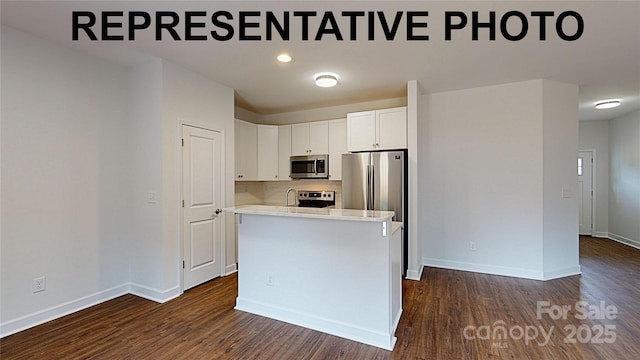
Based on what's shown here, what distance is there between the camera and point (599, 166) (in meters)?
6.36

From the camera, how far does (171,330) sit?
8.39 feet

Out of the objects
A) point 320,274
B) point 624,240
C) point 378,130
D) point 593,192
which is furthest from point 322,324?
point 593,192


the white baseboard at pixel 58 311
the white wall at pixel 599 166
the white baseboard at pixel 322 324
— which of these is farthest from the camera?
the white wall at pixel 599 166

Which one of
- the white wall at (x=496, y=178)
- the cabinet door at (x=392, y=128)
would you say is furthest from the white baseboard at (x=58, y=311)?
the white wall at (x=496, y=178)

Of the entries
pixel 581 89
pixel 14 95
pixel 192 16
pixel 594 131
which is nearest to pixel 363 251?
pixel 192 16

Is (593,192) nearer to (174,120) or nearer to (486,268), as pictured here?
(486,268)

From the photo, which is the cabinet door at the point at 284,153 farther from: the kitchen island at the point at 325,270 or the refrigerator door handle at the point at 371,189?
the kitchen island at the point at 325,270

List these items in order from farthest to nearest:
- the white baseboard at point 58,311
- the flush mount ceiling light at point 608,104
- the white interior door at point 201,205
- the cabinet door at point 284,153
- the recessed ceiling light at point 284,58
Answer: the cabinet door at point 284,153 < the flush mount ceiling light at point 608,104 < the white interior door at point 201,205 < the recessed ceiling light at point 284,58 < the white baseboard at point 58,311

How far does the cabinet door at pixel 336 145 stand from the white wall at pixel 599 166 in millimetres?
5524

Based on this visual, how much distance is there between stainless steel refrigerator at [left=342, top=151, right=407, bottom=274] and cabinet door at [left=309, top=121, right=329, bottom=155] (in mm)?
731

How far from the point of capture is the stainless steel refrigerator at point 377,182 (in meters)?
3.88

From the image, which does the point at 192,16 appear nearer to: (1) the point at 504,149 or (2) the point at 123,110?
(2) the point at 123,110

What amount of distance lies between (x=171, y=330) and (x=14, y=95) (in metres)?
2.37

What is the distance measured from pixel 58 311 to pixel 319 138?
3760 millimetres
